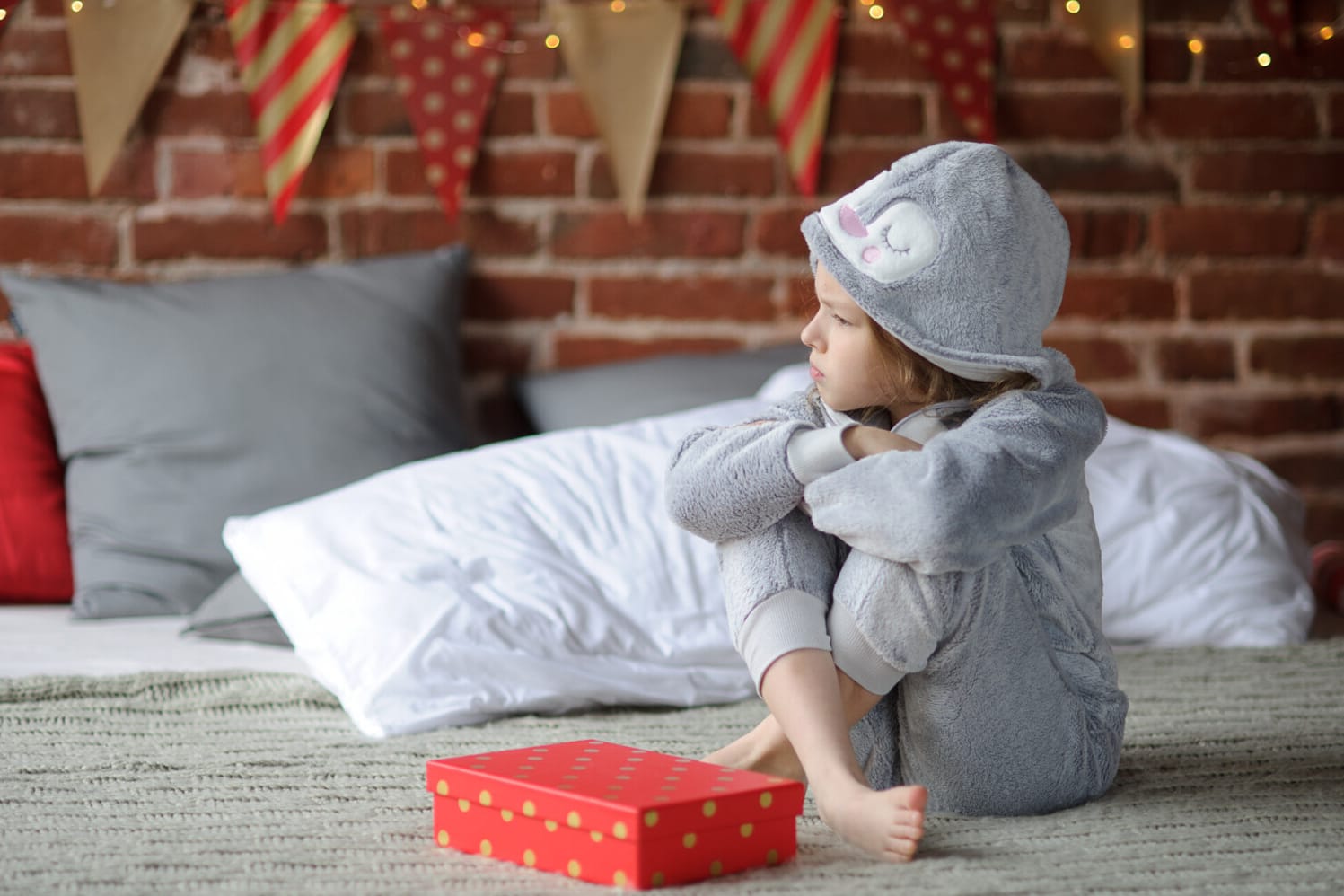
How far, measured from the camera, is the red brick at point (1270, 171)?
7.29ft

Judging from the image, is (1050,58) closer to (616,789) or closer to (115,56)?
(115,56)

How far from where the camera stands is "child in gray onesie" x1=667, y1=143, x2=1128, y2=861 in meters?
0.95

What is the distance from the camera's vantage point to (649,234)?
2154 millimetres

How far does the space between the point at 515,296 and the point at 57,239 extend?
651mm

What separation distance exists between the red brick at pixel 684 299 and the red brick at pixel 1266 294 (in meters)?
0.67

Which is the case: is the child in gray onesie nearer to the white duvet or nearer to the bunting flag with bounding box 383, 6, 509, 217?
the white duvet

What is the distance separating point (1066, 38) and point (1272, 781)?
55.2 inches

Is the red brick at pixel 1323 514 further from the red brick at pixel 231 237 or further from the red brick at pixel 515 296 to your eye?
the red brick at pixel 231 237

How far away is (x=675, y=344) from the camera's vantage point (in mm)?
2168

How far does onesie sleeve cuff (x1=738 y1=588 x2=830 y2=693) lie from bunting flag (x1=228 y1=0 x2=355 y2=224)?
4.34ft

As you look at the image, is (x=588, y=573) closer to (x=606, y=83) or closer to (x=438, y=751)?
(x=438, y=751)

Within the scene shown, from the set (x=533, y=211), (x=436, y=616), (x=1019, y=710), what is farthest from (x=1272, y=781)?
(x=533, y=211)

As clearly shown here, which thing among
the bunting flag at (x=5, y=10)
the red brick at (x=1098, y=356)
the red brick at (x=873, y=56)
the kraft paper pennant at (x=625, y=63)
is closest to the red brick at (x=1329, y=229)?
the red brick at (x=1098, y=356)

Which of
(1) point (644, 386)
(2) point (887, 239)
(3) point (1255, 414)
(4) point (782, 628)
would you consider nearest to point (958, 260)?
(2) point (887, 239)
